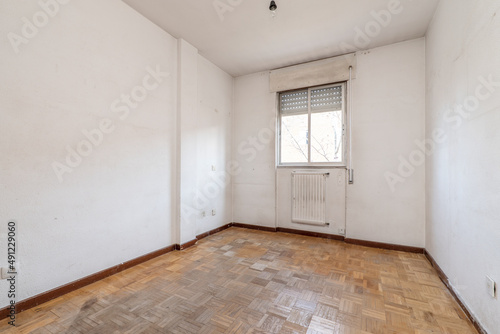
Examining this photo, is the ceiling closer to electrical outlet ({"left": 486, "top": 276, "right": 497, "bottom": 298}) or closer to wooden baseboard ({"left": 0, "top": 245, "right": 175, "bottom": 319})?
electrical outlet ({"left": 486, "top": 276, "right": 497, "bottom": 298})

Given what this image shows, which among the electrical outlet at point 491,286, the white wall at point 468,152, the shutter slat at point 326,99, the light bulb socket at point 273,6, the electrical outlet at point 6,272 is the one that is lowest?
the electrical outlet at point 6,272

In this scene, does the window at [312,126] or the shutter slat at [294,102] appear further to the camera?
the shutter slat at [294,102]

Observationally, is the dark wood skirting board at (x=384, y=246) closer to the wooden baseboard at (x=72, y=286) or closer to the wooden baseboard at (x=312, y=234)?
the wooden baseboard at (x=312, y=234)

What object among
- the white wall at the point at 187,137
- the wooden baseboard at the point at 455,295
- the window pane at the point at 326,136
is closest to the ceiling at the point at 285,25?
the white wall at the point at 187,137

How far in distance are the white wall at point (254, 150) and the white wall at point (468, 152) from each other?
2415 millimetres

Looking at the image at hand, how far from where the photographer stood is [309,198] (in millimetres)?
3852

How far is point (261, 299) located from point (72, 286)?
5.74 feet

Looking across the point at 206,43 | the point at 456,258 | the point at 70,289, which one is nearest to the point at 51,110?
the point at 70,289

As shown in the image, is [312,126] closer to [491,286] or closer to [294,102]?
[294,102]

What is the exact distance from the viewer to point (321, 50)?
3537mm

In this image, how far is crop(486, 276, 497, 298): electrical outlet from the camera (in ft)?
4.55

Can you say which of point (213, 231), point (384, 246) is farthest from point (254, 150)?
point (384, 246)

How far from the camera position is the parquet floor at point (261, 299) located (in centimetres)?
164

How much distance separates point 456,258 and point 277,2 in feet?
10.2
